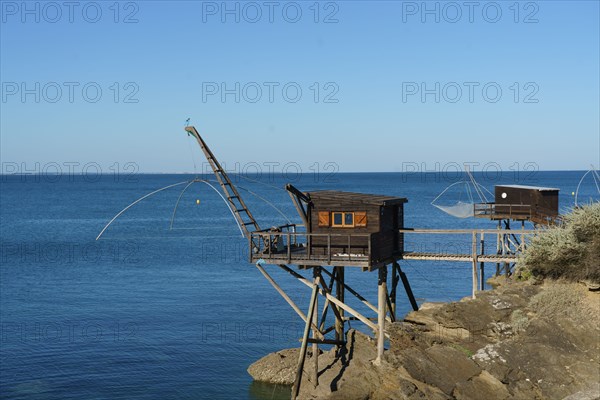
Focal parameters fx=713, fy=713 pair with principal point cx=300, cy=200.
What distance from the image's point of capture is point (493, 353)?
2441 centimetres

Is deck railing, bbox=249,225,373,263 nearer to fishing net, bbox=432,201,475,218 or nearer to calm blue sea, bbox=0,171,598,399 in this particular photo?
calm blue sea, bbox=0,171,598,399

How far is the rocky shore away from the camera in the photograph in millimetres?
23078

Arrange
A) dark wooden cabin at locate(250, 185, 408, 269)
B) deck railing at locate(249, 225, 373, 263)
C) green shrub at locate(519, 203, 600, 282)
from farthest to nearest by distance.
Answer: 1. dark wooden cabin at locate(250, 185, 408, 269)
2. green shrub at locate(519, 203, 600, 282)
3. deck railing at locate(249, 225, 373, 263)

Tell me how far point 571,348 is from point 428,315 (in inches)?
219

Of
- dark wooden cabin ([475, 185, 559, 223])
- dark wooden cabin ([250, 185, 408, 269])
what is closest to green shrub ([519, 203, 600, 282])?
dark wooden cabin ([250, 185, 408, 269])

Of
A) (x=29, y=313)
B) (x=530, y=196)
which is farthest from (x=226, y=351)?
(x=530, y=196)

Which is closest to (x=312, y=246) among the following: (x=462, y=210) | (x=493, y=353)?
(x=493, y=353)

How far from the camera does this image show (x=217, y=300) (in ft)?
161

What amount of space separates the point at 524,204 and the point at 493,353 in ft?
77.6

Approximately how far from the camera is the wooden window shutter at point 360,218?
91.4ft

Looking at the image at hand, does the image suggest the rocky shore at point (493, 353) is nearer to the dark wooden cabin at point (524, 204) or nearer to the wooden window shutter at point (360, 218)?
the wooden window shutter at point (360, 218)

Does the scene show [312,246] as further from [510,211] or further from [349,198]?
[510,211]

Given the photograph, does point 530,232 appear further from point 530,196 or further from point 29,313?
point 29,313

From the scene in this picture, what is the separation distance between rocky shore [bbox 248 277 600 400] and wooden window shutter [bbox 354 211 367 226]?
4.19 meters
